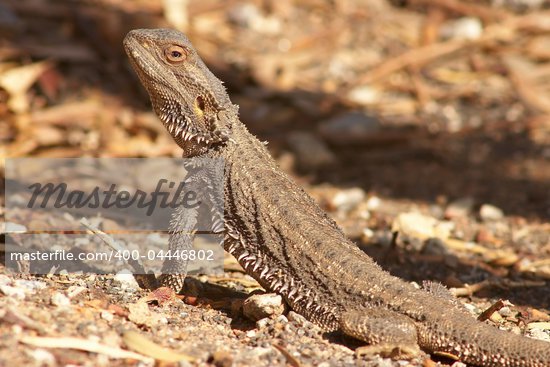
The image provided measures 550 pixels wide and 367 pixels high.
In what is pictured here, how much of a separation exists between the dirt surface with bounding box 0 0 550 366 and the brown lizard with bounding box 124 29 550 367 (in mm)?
219

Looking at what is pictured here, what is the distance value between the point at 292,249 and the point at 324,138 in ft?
16.6

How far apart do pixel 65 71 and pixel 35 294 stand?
18.2 feet

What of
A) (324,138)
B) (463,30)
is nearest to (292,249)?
(324,138)

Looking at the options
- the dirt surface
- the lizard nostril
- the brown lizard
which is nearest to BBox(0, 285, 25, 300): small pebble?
the dirt surface

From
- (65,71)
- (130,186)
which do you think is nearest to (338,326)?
(130,186)

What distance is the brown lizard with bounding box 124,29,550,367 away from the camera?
190 inches

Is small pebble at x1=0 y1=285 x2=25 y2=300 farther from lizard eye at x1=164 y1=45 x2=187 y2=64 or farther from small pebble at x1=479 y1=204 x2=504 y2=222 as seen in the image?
small pebble at x1=479 y1=204 x2=504 y2=222

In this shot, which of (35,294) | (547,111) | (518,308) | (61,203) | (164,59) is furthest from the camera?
(547,111)

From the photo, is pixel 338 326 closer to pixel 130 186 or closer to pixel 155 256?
pixel 155 256

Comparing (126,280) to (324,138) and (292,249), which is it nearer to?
(292,249)

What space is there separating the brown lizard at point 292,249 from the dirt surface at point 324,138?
0.22m

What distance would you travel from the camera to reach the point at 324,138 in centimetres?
1016

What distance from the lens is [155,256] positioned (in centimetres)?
648

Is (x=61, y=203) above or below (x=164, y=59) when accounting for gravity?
below
